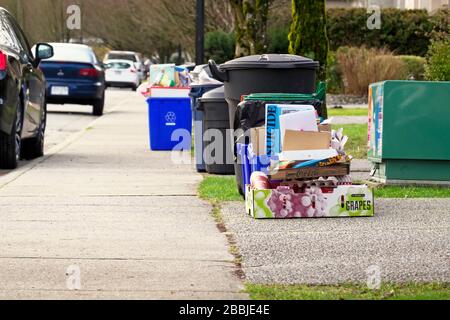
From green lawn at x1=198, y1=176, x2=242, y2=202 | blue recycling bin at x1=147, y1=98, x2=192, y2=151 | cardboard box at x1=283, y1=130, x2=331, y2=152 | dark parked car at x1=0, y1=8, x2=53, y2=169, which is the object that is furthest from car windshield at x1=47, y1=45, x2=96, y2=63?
cardboard box at x1=283, y1=130, x2=331, y2=152

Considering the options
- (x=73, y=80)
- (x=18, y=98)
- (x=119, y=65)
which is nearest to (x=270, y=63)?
(x=18, y=98)

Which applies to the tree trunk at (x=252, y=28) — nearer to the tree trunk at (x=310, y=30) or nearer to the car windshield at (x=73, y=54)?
the tree trunk at (x=310, y=30)

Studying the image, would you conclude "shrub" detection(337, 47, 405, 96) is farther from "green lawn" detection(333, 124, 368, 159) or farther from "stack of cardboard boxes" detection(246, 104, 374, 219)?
"stack of cardboard boxes" detection(246, 104, 374, 219)

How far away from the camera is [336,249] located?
7883 mm

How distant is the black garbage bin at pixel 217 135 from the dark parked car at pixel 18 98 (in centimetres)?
217

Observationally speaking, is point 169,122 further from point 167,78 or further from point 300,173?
point 300,173

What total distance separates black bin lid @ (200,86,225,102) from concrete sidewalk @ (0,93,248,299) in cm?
85

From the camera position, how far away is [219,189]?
1131 cm

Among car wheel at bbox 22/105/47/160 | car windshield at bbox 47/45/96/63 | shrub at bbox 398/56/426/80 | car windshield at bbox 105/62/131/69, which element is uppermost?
car windshield at bbox 47/45/96/63

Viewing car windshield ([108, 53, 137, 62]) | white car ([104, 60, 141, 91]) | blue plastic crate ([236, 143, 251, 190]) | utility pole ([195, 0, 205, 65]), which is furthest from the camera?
car windshield ([108, 53, 137, 62])

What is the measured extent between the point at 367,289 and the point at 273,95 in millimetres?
4078

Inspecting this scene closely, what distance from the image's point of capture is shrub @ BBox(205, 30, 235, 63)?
1601 inches

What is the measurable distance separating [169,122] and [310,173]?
7.48 metres

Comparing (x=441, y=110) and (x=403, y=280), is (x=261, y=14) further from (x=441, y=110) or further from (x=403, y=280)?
(x=403, y=280)
